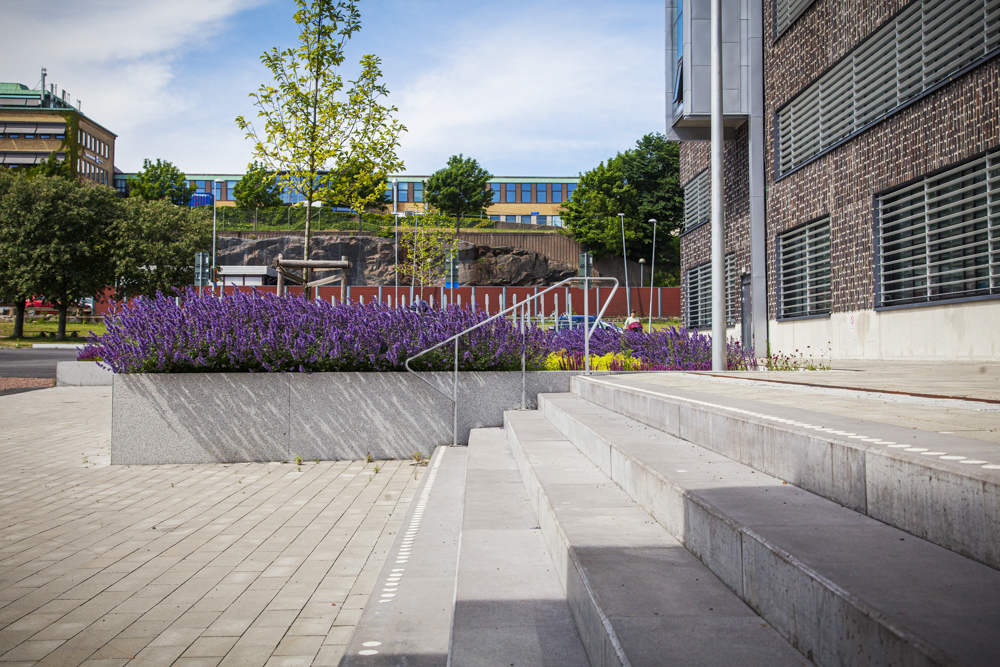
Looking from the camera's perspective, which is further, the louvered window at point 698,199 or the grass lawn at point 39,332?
the grass lawn at point 39,332

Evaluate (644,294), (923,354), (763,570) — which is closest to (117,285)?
(644,294)

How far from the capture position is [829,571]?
5.61 feet

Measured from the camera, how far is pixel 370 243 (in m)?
62.2

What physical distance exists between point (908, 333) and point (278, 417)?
32.7 ft

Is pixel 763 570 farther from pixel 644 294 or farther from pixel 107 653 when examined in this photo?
pixel 644 294

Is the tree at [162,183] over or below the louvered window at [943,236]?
over

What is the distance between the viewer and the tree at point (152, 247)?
41625mm

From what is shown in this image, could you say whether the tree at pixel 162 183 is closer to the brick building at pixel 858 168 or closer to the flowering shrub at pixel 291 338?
the brick building at pixel 858 168

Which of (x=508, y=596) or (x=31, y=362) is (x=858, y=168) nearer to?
(x=508, y=596)

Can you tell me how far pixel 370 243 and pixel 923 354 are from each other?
182ft

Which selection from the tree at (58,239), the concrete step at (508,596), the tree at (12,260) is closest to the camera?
the concrete step at (508,596)

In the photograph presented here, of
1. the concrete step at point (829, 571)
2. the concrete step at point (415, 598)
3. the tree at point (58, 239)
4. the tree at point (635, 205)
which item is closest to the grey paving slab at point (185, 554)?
the concrete step at point (415, 598)

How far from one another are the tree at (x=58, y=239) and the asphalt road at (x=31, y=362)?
11.2 m

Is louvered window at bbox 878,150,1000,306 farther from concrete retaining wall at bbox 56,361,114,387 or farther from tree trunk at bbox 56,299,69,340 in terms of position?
tree trunk at bbox 56,299,69,340
